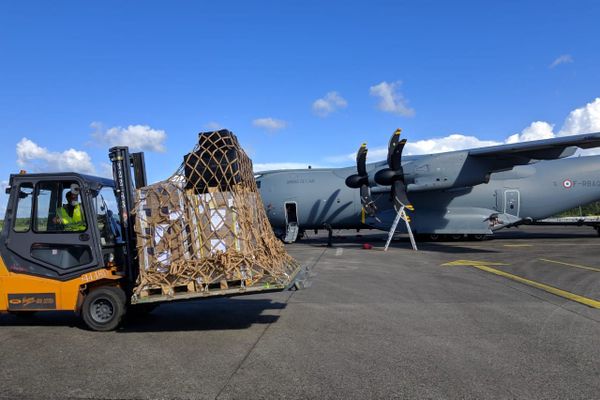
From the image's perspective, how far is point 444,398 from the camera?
395 cm

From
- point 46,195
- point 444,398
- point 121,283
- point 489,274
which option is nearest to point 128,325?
point 121,283

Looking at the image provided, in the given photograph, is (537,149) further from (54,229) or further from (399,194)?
(54,229)

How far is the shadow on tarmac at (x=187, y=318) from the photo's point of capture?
22.5 ft

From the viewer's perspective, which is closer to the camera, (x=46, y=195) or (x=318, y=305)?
(x=46, y=195)

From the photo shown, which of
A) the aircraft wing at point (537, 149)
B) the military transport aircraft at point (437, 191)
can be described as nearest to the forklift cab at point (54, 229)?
the military transport aircraft at point (437, 191)

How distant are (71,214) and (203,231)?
232 cm

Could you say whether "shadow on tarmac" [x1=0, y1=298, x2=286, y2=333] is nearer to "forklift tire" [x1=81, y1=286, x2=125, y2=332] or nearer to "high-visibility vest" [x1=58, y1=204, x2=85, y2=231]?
"forklift tire" [x1=81, y1=286, x2=125, y2=332]

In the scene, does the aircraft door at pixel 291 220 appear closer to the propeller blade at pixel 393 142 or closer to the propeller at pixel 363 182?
the propeller at pixel 363 182

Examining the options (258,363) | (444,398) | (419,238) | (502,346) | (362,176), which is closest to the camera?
(444,398)

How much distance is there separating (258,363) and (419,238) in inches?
765

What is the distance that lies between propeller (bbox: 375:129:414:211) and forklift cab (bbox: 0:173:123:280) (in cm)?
1367

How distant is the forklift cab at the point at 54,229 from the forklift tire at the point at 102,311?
41cm

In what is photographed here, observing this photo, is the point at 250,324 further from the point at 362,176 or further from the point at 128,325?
the point at 362,176

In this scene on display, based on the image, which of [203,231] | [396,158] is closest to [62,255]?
[203,231]
